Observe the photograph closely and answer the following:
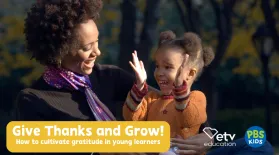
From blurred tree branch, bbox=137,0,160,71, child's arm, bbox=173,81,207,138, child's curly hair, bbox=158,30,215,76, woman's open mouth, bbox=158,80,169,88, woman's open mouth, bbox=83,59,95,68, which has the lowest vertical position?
child's arm, bbox=173,81,207,138

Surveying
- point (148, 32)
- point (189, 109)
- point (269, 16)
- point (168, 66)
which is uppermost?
point (269, 16)

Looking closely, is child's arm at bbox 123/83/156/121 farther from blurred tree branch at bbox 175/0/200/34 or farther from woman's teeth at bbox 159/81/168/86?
blurred tree branch at bbox 175/0/200/34

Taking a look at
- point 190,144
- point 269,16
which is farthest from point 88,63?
point 269,16

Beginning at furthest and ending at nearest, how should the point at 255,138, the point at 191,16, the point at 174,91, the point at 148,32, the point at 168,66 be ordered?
the point at 191,16 → the point at 148,32 → the point at 255,138 → the point at 168,66 → the point at 174,91

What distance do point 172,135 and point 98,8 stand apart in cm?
80

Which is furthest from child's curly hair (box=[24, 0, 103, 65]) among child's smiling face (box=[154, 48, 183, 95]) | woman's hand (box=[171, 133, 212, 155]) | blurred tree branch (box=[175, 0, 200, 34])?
blurred tree branch (box=[175, 0, 200, 34])

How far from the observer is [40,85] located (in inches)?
172

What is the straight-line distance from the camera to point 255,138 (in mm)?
4551

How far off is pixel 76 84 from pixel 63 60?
6.2 inches

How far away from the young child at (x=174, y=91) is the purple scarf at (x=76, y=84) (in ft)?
0.42

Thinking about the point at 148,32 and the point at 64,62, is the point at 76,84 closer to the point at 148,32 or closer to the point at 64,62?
the point at 64,62

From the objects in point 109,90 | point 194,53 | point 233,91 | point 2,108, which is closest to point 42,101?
point 109,90

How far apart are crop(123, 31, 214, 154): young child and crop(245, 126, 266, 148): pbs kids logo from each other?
11.7 inches

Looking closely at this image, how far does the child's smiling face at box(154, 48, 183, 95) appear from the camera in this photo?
171 inches
